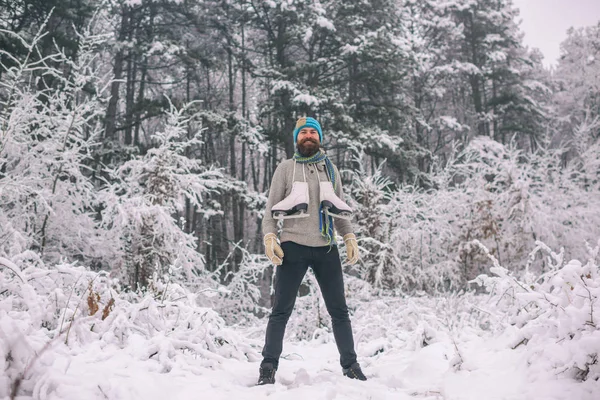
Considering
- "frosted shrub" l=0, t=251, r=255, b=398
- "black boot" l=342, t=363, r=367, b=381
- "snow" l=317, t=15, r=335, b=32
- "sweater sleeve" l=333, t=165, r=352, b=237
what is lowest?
"black boot" l=342, t=363, r=367, b=381

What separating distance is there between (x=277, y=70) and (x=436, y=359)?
11.2 meters

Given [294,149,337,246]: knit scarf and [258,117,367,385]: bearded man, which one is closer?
[258,117,367,385]: bearded man

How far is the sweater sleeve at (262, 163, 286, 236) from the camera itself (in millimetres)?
3096

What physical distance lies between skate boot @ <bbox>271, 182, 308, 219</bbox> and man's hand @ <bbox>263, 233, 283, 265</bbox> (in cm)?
19

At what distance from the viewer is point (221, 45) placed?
14938mm

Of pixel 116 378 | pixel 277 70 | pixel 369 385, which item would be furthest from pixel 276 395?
pixel 277 70

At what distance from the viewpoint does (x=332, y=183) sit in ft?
10.9

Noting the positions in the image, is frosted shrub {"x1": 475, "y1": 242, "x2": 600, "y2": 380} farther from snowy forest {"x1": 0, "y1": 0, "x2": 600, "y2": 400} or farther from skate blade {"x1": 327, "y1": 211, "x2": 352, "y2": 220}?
skate blade {"x1": 327, "y1": 211, "x2": 352, "y2": 220}

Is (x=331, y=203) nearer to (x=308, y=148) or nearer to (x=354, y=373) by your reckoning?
(x=308, y=148)

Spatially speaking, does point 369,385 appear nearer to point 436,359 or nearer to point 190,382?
point 436,359

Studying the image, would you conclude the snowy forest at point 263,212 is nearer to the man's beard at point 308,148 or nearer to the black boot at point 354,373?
the black boot at point 354,373

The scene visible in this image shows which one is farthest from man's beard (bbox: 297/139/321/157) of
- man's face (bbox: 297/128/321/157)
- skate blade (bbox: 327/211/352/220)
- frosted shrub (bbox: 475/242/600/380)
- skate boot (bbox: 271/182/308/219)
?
frosted shrub (bbox: 475/242/600/380)

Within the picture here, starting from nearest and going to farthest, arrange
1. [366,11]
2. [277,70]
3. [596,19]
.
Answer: [277,70] → [366,11] → [596,19]

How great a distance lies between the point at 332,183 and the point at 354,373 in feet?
4.89
